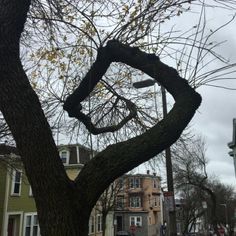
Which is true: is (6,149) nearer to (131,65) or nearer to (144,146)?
(131,65)

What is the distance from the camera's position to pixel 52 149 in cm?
436

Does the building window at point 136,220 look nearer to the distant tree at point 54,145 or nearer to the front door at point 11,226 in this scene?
the front door at point 11,226

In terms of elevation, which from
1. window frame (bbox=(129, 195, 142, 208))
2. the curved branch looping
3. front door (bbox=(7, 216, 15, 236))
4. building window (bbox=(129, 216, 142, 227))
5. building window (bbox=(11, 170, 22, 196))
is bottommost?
front door (bbox=(7, 216, 15, 236))

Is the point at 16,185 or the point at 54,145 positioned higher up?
the point at 16,185

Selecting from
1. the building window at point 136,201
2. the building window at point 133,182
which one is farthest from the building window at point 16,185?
the building window at point 136,201

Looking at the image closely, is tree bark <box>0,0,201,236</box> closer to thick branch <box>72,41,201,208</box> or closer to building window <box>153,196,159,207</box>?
thick branch <box>72,41,201,208</box>

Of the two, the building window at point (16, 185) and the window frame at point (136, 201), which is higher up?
the window frame at point (136, 201)

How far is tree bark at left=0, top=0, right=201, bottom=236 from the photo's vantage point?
416 cm

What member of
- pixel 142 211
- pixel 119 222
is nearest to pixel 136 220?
pixel 142 211

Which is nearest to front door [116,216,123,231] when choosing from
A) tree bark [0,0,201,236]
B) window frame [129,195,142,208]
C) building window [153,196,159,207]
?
window frame [129,195,142,208]

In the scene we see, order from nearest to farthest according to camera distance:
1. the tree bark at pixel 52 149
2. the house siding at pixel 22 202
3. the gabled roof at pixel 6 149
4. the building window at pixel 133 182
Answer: the tree bark at pixel 52 149
the gabled roof at pixel 6 149
the house siding at pixel 22 202
the building window at pixel 133 182

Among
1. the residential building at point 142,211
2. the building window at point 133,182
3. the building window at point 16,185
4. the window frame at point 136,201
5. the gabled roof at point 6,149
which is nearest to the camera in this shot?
the gabled roof at point 6,149

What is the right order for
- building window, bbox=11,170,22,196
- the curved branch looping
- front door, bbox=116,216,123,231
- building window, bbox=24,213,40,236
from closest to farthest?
the curved branch looping, building window, bbox=11,170,22,196, building window, bbox=24,213,40,236, front door, bbox=116,216,123,231

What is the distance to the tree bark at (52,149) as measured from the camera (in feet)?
13.7
